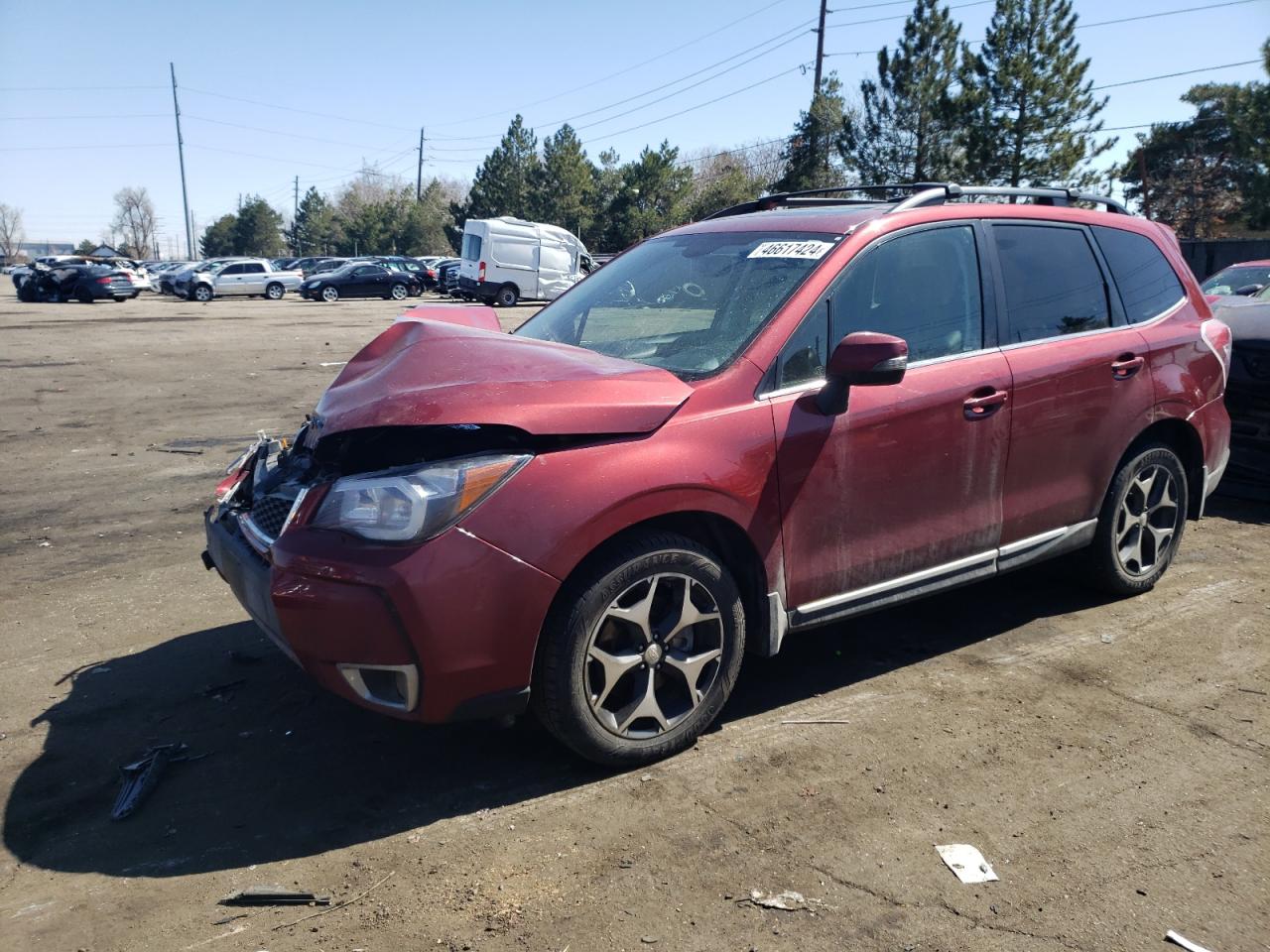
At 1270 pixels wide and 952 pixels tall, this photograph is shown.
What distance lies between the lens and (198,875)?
277cm

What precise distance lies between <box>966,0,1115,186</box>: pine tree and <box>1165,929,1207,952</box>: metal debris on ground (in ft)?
130

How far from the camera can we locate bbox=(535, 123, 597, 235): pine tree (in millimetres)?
67625

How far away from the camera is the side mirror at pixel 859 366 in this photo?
332cm

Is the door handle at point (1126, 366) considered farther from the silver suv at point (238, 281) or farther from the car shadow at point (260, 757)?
the silver suv at point (238, 281)

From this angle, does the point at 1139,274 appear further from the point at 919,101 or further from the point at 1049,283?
the point at 919,101

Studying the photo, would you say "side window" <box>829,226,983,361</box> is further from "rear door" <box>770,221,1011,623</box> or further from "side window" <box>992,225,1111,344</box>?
"side window" <box>992,225,1111,344</box>

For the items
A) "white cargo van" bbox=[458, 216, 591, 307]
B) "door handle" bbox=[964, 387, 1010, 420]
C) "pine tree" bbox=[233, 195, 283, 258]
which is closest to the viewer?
"door handle" bbox=[964, 387, 1010, 420]

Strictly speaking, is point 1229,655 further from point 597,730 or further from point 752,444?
point 597,730

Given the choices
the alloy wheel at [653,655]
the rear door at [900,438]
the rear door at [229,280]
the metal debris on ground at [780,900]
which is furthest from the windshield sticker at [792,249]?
the rear door at [229,280]

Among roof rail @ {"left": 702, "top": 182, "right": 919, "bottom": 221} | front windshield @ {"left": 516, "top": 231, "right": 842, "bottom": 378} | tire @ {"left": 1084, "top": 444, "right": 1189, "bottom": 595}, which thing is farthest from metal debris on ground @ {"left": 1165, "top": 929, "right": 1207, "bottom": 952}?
roof rail @ {"left": 702, "top": 182, "right": 919, "bottom": 221}

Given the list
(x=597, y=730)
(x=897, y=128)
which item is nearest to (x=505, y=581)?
(x=597, y=730)

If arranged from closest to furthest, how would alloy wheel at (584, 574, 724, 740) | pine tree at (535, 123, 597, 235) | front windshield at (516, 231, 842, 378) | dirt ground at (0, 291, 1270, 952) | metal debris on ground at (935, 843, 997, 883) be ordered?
dirt ground at (0, 291, 1270, 952)
metal debris on ground at (935, 843, 997, 883)
alloy wheel at (584, 574, 724, 740)
front windshield at (516, 231, 842, 378)
pine tree at (535, 123, 597, 235)

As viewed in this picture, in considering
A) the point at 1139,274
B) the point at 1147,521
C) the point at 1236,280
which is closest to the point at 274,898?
the point at 1147,521

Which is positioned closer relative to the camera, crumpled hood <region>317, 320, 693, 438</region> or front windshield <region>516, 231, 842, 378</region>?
crumpled hood <region>317, 320, 693, 438</region>
